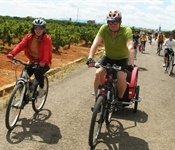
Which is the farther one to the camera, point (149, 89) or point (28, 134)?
point (149, 89)

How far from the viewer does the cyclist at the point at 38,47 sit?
6488 millimetres

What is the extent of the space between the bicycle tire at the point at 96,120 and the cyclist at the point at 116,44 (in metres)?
0.69

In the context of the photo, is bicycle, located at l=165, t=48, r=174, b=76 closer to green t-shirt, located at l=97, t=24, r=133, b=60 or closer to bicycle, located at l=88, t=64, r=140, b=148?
green t-shirt, located at l=97, t=24, r=133, b=60

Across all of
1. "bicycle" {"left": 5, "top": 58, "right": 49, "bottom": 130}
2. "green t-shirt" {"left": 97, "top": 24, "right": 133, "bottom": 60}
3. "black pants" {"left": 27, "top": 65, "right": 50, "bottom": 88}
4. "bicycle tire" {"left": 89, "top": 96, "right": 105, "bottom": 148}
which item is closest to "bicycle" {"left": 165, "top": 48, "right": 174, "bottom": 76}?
"green t-shirt" {"left": 97, "top": 24, "right": 133, "bottom": 60}

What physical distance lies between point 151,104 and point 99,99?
398cm

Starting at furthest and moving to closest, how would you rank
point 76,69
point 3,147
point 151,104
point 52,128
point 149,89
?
point 76,69, point 149,89, point 151,104, point 52,128, point 3,147

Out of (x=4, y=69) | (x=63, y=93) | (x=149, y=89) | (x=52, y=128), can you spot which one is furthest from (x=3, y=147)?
(x=4, y=69)

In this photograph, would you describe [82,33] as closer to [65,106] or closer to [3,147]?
[65,106]

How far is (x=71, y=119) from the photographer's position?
718 centimetres

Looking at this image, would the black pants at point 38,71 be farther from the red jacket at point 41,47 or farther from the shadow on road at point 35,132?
the shadow on road at point 35,132

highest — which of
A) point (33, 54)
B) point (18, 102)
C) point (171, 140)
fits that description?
point (33, 54)

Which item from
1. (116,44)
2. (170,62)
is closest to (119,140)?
(116,44)

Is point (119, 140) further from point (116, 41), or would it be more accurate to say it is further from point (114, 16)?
point (114, 16)

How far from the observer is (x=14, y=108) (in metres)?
6.25
